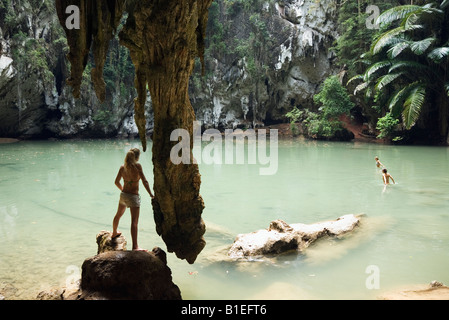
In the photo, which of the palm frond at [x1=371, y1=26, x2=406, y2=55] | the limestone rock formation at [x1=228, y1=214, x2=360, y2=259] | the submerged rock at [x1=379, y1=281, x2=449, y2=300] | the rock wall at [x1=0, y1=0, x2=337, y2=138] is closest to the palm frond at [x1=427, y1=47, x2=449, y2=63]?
the palm frond at [x1=371, y1=26, x2=406, y2=55]

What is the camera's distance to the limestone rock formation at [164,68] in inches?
116

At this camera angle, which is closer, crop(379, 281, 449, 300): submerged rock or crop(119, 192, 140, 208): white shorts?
crop(379, 281, 449, 300): submerged rock

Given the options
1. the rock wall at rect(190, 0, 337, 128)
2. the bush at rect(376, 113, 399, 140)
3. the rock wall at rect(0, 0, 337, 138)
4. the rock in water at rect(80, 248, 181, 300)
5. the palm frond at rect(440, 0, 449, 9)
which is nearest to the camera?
the rock in water at rect(80, 248, 181, 300)

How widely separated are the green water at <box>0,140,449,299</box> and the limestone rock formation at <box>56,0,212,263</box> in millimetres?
943

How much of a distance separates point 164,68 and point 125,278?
187 cm

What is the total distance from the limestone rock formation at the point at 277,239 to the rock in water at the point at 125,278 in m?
1.63

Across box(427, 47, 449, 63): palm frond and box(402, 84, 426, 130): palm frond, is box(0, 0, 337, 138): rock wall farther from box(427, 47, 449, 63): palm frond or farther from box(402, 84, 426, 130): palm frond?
box(402, 84, 426, 130): palm frond

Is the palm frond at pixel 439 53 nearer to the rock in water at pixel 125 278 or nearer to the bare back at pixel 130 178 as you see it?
the bare back at pixel 130 178

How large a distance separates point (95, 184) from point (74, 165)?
3.98 meters

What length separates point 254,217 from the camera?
6594 mm

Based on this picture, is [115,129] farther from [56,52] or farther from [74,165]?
[74,165]

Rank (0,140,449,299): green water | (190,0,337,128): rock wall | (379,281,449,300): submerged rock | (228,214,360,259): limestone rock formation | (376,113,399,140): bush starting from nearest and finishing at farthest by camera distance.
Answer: (379,281,449,300): submerged rock
(0,140,449,299): green water
(228,214,360,259): limestone rock formation
(376,113,399,140): bush
(190,0,337,128): rock wall

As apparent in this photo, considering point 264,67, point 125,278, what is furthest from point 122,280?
point 264,67

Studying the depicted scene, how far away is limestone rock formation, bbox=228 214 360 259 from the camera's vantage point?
465 cm
